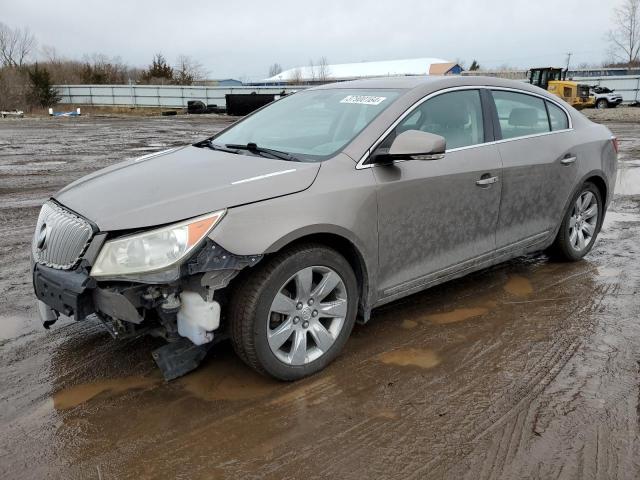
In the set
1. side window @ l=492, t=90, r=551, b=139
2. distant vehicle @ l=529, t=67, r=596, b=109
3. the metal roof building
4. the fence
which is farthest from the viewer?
the metal roof building

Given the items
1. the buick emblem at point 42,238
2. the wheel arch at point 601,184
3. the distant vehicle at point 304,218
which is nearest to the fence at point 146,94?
the wheel arch at point 601,184

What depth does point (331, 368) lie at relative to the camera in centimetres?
334

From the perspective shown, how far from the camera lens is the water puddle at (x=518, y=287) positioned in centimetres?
451

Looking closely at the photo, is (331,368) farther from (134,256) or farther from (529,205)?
(529,205)

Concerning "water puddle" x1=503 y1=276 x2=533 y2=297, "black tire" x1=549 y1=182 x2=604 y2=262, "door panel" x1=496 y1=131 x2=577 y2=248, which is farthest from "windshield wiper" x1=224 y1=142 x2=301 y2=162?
"black tire" x1=549 y1=182 x2=604 y2=262

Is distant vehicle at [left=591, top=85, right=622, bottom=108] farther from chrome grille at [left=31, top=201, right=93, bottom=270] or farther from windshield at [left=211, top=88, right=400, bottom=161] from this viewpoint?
chrome grille at [left=31, top=201, right=93, bottom=270]

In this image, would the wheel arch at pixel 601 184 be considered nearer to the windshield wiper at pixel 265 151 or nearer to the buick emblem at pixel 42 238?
the windshield wiper at pixel 265 151

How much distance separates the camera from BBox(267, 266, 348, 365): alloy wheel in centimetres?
303

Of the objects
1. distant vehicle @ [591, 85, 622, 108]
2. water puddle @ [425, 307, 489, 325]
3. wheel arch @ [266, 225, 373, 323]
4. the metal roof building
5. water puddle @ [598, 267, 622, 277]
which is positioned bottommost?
water puddle @ [425, 307, 489, 325]

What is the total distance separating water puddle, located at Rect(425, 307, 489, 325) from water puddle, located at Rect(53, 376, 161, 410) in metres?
2.00

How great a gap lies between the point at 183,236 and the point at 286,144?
128cm

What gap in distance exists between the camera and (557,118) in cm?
482

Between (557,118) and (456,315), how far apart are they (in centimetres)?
209

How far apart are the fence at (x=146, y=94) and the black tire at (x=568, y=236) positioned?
38.4m
